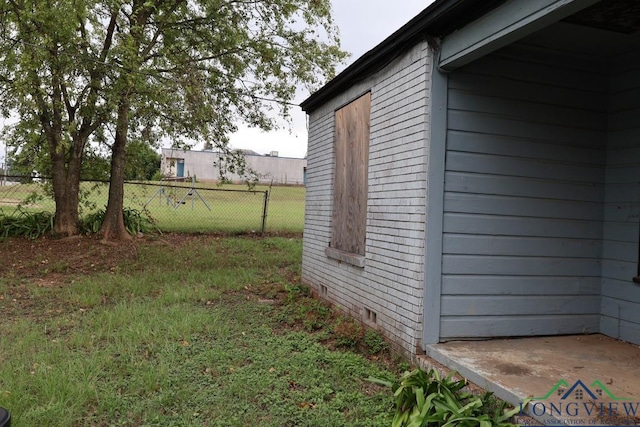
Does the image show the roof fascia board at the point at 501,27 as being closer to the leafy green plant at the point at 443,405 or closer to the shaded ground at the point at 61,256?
the leafy green plant at the point at 443,405

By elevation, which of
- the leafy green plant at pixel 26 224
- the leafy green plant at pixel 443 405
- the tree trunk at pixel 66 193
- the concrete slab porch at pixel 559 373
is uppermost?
the tree trunk at pixel 66 193

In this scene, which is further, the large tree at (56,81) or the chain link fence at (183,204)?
the chain link fence at (183,204)

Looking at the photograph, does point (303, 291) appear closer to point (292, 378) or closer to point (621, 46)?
point (292, 378)

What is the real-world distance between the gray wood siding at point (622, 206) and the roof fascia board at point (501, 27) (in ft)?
5.22

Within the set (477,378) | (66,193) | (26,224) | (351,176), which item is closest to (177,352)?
(477,378)

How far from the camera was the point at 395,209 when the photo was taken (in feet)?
13.2

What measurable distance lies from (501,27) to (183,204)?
40.7 ft

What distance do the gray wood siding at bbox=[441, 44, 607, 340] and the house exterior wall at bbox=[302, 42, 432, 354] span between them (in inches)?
9.0


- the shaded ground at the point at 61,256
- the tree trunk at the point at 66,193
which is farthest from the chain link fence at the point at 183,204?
the shaded ground at the point at 61,256

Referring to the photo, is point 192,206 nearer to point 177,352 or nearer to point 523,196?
point 177,352

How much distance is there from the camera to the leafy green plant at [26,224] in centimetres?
949

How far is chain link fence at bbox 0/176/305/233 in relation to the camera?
394 inches

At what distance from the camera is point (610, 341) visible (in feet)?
12.2

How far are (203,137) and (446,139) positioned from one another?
24.0ft
